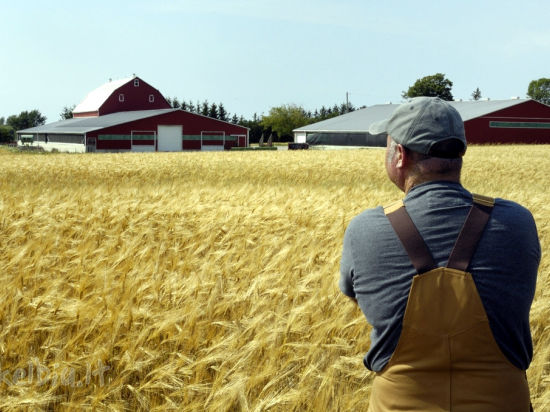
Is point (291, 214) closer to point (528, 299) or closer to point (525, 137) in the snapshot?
point (528, 299)

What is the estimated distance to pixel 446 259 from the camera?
2166 mm

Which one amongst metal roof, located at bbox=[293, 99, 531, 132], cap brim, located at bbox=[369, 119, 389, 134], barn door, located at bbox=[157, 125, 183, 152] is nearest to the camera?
cap brim, located at bbox=[369, 119, 389, 134]

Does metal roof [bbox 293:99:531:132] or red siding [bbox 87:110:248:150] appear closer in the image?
red siding [bbox 87:110:248:150]

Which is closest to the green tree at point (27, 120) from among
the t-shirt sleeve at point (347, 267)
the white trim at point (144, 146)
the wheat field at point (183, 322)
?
the white trim at point (144, 146)

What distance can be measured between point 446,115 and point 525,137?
6680 cm

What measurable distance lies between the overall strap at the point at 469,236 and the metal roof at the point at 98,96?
7610cm

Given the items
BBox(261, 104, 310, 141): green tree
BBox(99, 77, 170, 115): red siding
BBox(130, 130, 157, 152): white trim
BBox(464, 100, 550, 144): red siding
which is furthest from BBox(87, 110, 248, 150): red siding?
BBox(261, 104, 310, 141): green tree

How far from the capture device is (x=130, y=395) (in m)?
3.17

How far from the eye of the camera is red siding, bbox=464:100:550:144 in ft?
199

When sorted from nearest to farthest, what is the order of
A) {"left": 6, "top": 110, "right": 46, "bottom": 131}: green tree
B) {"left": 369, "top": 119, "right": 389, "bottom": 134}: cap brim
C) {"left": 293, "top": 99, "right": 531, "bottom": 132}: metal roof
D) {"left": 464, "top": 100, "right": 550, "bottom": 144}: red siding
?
{"left": 369, "top": 119, "right": 389, "bottom": 134}: cap brim
{"left": 464, "top": 100, "right": 550, "bottom": 144}: red siding
{"left": 293, "top": 99, "right": 531, "bottom": 132}: metal roof
{"left": 6, "top": 110, "right": 46, "bottom": 131}: green tree

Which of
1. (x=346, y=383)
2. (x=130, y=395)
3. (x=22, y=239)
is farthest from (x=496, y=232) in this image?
(x=22, y=239)

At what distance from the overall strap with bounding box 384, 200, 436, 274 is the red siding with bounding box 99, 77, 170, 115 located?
75739mm

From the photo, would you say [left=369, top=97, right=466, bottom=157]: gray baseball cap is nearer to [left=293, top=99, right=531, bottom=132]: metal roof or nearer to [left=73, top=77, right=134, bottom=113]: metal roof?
[left=293, top=99, right=531, bottom=132]: metal roof

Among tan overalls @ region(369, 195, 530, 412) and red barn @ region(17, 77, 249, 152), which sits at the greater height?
red barn @ region(17, 77, 249, 152)
